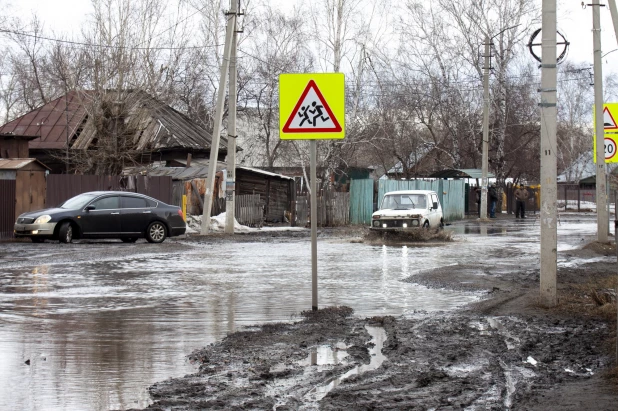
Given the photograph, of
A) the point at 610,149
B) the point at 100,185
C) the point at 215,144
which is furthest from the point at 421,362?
A: the point at 100,185

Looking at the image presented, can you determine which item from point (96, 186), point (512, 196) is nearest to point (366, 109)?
point (512, 196)

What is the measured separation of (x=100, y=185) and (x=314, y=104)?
2144 cm

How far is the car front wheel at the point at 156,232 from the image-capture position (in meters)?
25.7

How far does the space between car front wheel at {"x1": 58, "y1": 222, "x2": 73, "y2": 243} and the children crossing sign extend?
14.3m

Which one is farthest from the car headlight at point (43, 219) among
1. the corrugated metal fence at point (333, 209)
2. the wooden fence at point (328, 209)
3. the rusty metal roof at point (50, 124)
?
the rusty metal roof at point (50, 124)

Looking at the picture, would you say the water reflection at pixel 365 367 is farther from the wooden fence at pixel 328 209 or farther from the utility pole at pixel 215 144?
the wooden fence at pixel 328 209

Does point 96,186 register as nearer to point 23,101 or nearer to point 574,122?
point 23,101

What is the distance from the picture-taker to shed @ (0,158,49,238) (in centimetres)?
2588

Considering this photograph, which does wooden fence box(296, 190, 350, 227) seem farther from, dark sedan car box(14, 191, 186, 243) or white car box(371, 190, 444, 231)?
dark sedan car box(14, 191, 186, 243)

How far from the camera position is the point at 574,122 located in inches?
3634

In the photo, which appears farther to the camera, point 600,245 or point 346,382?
point 600,245

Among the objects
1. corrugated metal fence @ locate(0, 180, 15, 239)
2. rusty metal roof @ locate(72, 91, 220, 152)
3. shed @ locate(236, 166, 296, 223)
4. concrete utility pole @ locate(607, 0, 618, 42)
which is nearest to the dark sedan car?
corrugated metal fence @ locate(0, 180, 15, 239)

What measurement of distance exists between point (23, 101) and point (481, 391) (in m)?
60.7

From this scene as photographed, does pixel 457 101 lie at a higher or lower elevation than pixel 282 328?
higher
